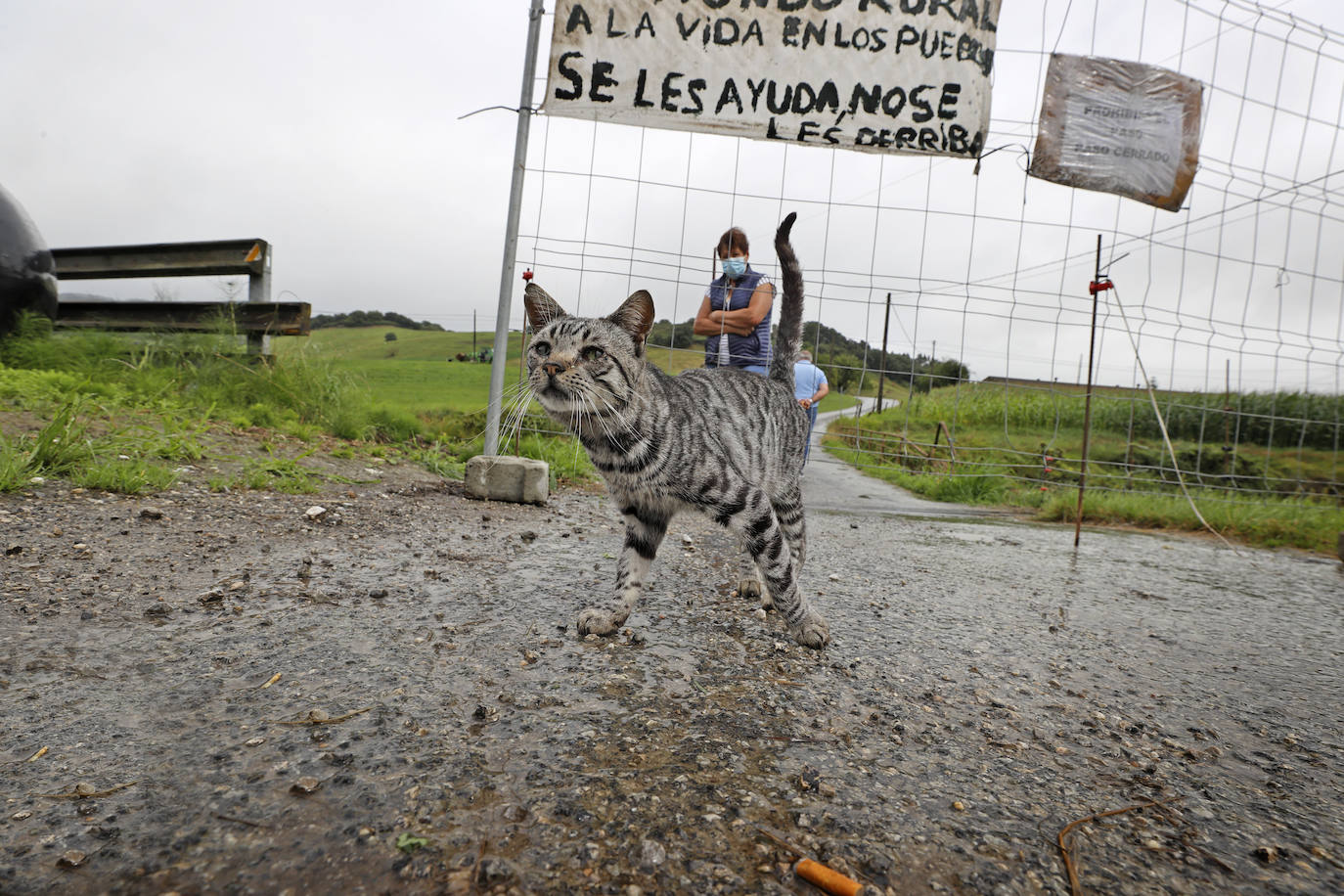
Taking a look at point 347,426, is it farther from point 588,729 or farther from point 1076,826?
point 1076,826

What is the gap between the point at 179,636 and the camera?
249cm

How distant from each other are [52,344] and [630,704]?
8779 millimetres

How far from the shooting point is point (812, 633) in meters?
2.94

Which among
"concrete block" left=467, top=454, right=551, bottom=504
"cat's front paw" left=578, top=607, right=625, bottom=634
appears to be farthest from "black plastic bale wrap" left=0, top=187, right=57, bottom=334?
"cat's front paw" left=578, top=607, right=625, bottom=634

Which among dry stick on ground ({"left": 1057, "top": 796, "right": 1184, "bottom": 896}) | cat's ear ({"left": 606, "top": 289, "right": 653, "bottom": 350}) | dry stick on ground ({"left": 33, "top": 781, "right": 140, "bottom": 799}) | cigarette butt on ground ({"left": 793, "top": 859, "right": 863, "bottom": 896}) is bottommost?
dry stick on ground ({"left": 33, "top": 781, "right": 140, "bottom": 799})

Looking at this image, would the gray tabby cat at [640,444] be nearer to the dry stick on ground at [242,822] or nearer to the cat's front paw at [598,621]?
the cat's front paw at [598,621]

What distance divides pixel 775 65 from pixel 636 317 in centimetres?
355

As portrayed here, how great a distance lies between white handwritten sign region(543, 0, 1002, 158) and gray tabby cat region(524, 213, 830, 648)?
10.0 ft

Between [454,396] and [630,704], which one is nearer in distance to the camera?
[630,704]

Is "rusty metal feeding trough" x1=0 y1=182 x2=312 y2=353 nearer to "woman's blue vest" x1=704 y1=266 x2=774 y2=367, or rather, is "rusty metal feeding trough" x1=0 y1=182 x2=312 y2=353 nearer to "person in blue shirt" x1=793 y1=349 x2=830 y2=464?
"woman's blue vest" x1=704 y1=266 x2=774 y2=367

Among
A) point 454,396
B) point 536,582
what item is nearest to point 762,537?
point 536,582

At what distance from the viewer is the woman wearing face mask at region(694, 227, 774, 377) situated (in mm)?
4773

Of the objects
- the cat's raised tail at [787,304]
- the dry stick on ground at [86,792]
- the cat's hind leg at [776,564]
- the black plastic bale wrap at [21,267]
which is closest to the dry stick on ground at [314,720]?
the dry stick on ground at [86,792]

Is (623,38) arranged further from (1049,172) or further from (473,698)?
(473,698)
